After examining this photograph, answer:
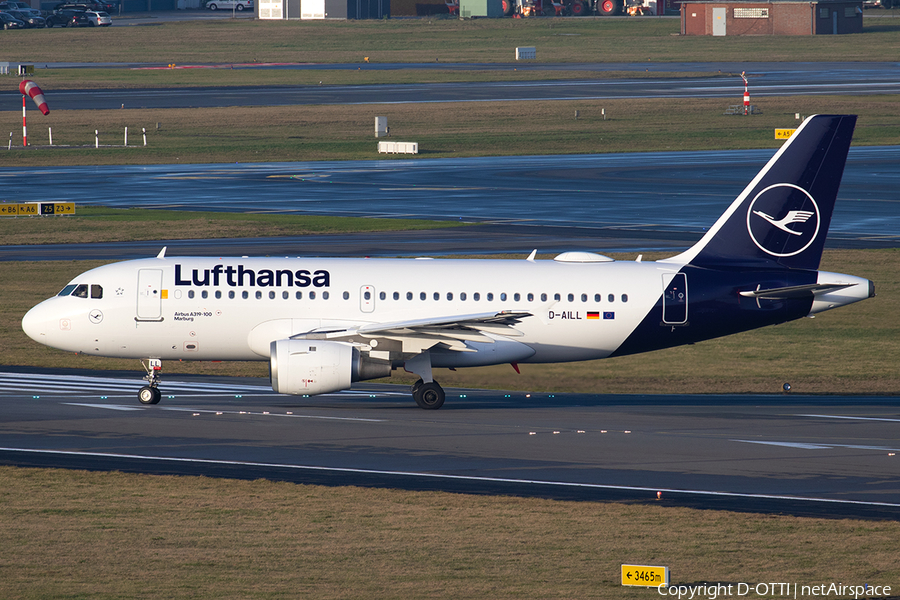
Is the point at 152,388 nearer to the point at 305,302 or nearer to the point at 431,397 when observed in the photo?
the point at 305,302

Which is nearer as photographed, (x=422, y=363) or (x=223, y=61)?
(x=422, y=363)

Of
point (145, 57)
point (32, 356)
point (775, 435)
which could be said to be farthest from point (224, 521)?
point (145, 57)

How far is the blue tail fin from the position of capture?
37.8 m

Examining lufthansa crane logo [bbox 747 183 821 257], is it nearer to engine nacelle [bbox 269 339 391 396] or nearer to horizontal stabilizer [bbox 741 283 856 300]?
horizontal stabilizer [bbox 741 283 856 300]

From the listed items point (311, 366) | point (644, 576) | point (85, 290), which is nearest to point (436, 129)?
point (85, 290)

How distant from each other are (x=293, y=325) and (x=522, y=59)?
15610 cm

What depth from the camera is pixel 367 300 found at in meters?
36.8

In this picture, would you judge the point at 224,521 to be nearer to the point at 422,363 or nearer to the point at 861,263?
the point at 422,363

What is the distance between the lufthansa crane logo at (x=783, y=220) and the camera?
37750 millimetres

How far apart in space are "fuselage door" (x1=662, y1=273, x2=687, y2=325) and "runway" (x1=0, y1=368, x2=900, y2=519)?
286cm

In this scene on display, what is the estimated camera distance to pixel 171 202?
80.3m

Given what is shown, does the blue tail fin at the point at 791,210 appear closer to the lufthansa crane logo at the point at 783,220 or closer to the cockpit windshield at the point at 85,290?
the lufthansa crane logo at the point at 783,220

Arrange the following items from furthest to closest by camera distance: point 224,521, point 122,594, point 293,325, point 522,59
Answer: point 522,59 < point 293,325 < point 224,521 < point 122,594
